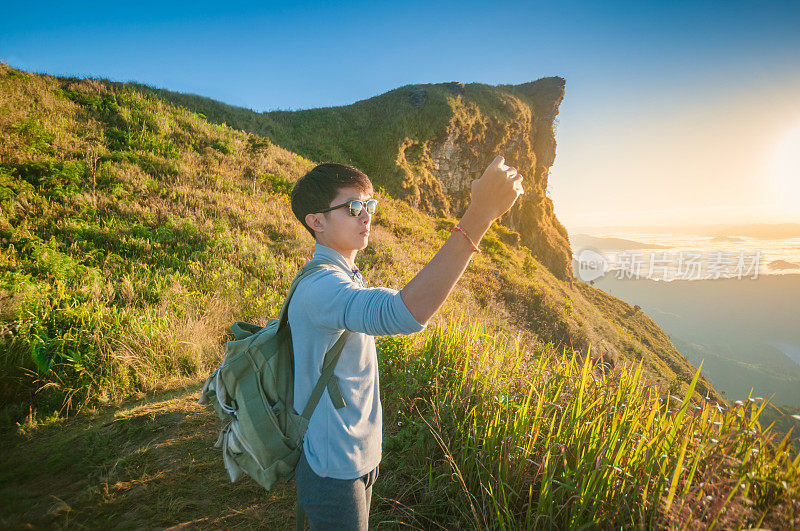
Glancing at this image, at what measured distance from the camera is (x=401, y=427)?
3.42 meters

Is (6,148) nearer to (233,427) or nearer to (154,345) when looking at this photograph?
(154,345)

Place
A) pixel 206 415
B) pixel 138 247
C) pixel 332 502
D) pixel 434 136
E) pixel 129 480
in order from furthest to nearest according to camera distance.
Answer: pixel 434 136, pixel 138 247, pixel 206 415, pixel 129 480, pixel 332 502

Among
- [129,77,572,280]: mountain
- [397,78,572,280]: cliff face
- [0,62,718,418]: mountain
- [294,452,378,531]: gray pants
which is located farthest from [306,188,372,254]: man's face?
[397,78,572,280]: cliff face

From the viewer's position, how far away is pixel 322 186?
5.23 feet

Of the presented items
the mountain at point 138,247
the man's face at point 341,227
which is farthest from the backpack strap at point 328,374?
the mountain at point 138,247

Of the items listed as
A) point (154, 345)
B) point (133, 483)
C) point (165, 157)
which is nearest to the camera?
point (133, 483)

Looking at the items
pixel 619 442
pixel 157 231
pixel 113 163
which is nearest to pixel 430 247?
pixel 157 231

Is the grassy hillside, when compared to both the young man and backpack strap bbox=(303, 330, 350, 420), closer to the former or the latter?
the young man

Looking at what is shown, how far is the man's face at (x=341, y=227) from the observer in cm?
158

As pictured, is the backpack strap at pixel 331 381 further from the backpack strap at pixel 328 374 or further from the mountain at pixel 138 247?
the mountain at pixel 138 247

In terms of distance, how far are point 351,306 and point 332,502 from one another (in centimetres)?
91

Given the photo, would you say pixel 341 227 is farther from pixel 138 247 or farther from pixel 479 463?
pixel 138 247

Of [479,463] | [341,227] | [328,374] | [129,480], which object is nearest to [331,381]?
[328,374]

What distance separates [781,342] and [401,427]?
222 m
